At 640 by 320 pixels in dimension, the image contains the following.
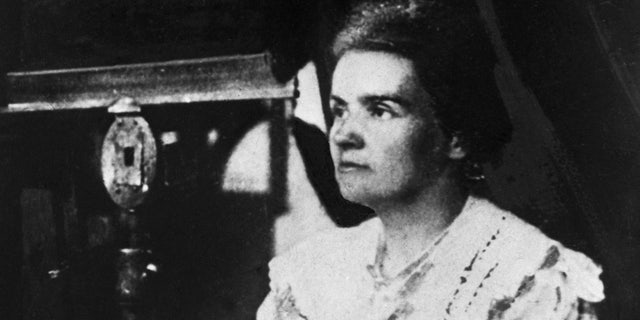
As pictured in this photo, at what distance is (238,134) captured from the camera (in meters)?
1.92

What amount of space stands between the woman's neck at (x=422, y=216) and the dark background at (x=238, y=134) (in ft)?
0.34

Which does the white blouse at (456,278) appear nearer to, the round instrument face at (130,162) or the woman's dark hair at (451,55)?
the woman's dark hair at (451,55)

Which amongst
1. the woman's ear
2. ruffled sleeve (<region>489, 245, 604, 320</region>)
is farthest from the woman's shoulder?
ruffled sleeve (<region>489, 245, 604, 320</region>)

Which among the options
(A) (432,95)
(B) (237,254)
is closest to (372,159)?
(A) (432,95)

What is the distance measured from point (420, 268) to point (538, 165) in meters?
0.36

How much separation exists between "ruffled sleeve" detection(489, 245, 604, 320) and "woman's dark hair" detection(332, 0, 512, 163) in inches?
11.4

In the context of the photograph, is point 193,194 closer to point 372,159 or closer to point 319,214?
point 319,214

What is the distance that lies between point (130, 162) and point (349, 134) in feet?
1.99

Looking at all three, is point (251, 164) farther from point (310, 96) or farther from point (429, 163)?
point (429, 163)

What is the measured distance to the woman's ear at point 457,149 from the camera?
1.66 meters

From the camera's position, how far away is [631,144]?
63.9 inches

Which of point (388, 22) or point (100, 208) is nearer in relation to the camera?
point (388, 22)

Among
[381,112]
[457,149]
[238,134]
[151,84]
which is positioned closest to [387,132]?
[381,112]

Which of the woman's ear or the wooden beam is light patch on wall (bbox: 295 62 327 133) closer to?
the wooden beam
